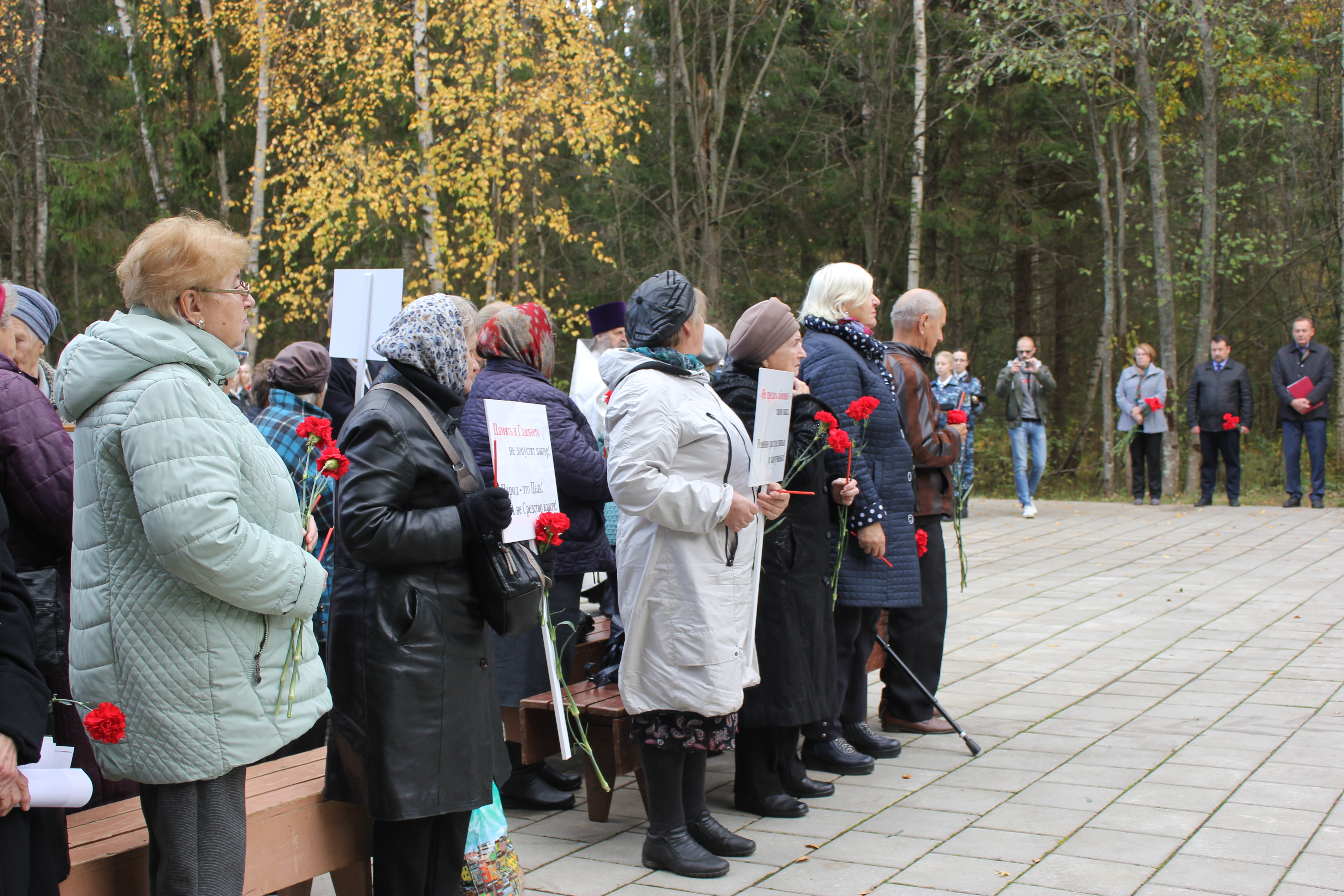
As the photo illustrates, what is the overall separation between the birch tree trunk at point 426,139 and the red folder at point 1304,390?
10.6 metres

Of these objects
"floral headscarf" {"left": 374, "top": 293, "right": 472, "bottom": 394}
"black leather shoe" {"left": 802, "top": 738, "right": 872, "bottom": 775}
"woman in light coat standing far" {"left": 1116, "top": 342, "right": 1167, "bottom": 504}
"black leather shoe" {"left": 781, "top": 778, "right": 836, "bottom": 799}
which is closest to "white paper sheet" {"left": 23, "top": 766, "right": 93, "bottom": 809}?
"floral headscarf" {"left": 374, "top": 293, "right": 472, "bottom": 394}

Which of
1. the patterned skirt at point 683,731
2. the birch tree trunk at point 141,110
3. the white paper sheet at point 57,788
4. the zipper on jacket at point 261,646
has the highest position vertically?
the birch tree trunk at point 141,110

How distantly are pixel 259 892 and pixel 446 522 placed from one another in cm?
108

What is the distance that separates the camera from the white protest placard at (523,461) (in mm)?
3248

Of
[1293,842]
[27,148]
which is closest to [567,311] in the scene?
[27,148]

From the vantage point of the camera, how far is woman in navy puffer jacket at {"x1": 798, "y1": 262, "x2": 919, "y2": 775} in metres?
4.90

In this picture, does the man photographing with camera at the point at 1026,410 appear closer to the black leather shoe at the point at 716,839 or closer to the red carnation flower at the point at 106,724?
the black leather shoe at the point at 716,839

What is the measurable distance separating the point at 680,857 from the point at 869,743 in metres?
1.60

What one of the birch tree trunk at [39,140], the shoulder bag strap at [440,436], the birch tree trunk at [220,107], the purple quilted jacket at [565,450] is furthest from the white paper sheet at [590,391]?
the birch tree trunk at [39,140]

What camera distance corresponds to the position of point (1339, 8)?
17094 mm

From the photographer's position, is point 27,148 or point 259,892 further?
point 27,148

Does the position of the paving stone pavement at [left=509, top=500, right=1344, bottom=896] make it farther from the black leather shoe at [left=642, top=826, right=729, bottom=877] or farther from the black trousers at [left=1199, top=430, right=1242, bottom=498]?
the black trousers at [left=1199, top=430, right=1242, bottom=498]

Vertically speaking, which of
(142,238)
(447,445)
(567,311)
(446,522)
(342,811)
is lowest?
(342,811)

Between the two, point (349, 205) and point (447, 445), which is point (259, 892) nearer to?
point (447, 445)
